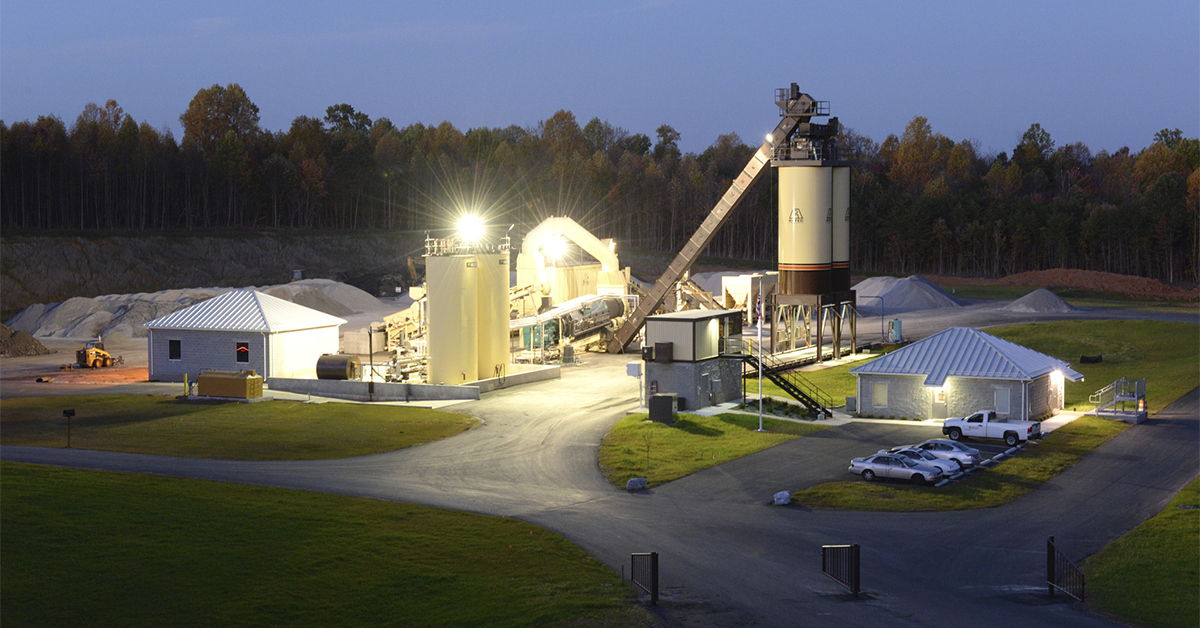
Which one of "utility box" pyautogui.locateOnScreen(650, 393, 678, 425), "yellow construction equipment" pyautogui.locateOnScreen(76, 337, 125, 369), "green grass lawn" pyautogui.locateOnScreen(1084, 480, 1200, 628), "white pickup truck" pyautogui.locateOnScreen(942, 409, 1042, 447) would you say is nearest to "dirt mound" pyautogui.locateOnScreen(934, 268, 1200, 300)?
"white pickup truck" pyautogui.locateOnScreen(942, 409, 1042, 447)

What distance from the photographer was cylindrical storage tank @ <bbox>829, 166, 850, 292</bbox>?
221 feet

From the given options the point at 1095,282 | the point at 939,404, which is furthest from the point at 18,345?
the point at 1095,282

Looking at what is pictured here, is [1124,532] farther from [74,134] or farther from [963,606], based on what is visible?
[74,134]

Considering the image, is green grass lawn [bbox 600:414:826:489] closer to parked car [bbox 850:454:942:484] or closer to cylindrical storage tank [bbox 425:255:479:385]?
parked car [bbox 850:454:942:484]

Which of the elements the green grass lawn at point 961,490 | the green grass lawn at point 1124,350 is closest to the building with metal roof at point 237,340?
the green grass lawn at point 961,490

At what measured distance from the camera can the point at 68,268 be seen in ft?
398

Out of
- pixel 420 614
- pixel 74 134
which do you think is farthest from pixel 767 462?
pixel 74 134

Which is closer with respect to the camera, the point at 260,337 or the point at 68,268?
the point at 260,337

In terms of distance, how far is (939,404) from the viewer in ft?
160

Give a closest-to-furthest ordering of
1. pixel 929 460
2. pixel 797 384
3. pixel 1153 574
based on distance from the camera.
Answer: pixel 1153 574, pixel 929 460, pixel 797 384

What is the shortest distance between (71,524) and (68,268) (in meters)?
104

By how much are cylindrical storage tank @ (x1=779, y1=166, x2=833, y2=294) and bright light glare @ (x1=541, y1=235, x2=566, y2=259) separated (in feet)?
68.7

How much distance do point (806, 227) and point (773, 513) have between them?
36284 mm

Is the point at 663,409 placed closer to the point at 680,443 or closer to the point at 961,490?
the point at 680,443
